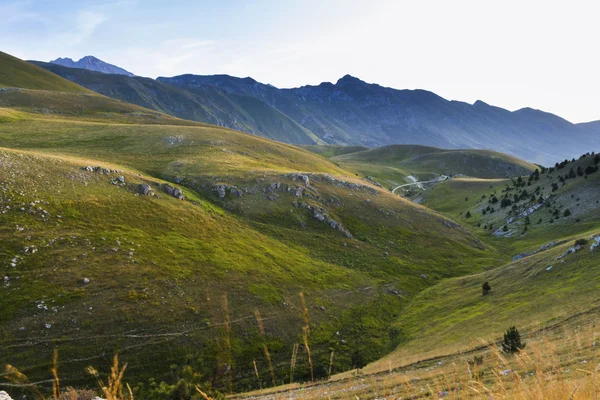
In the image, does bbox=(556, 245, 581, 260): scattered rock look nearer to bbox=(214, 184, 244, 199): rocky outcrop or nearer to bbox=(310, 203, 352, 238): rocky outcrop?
bbox=(310, 203, 352, 238): rocky outcrop

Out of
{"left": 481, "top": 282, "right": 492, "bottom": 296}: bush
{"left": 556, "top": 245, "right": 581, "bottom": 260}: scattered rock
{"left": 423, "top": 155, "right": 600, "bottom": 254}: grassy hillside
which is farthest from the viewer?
{"left": 423, "top": 155, "right": 600, "bottom": 254}: grassy hillside

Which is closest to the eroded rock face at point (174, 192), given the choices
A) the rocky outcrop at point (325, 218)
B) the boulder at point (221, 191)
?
the boulder at point (221, 191)

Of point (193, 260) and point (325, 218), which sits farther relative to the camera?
point (325, 218)

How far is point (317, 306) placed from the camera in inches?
2066

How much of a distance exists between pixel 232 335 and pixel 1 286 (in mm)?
26524

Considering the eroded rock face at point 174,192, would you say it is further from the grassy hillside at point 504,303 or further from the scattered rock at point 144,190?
the grassy hillside at point 504,303

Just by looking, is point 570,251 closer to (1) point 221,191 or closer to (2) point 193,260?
(2) point 193,260

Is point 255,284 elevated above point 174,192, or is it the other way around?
point 174,192

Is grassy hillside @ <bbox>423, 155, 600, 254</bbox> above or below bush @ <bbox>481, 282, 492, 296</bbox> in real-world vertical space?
above

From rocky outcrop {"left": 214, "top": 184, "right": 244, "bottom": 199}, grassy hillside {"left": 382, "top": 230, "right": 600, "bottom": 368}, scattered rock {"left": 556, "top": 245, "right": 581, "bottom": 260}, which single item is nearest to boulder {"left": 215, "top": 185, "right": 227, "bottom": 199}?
rocky outcrop {"left": 214, "top": 184, "right": 244, "bottom": 199}

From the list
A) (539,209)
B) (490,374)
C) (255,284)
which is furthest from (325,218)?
(539,209)

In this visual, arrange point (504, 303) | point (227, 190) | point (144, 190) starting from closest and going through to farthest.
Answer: point (504, 303), point (144, 190), point (227, 190)

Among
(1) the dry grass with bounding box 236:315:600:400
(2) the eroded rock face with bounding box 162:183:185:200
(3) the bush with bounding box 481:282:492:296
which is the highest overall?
(2) the eroded rock face with bounding box 162:183:185:200

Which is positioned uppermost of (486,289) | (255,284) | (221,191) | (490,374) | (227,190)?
(227,190)
